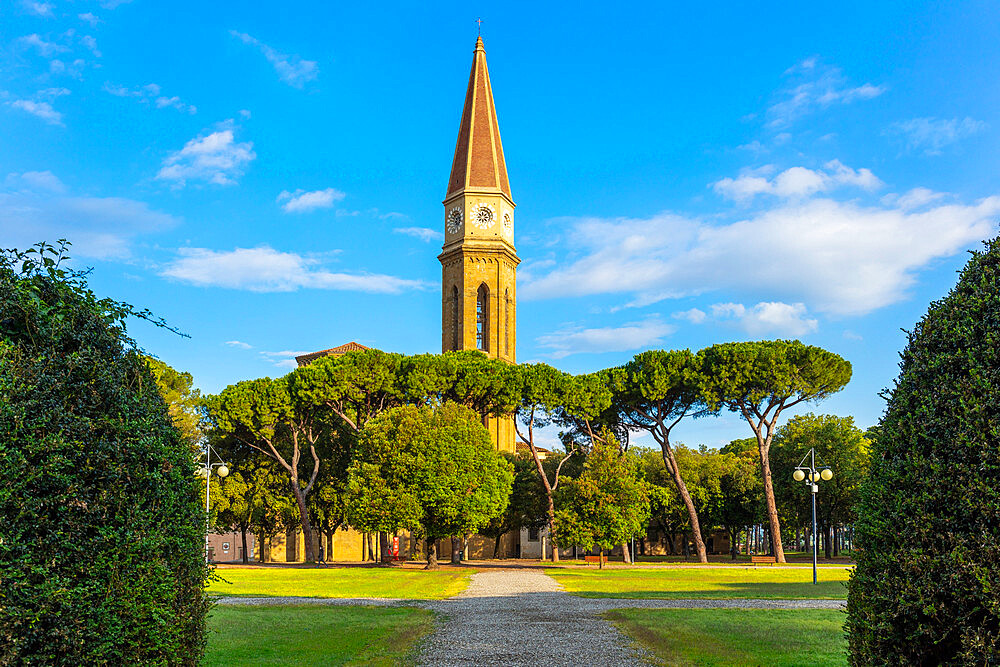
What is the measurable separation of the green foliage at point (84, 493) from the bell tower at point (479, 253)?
60058 mm

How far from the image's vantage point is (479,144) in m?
69.7

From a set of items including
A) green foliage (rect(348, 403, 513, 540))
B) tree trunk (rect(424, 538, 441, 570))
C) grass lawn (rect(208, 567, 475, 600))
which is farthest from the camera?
tree trunk (rect(424, 538, 441, 570))

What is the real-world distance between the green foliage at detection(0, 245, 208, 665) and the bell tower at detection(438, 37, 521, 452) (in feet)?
197

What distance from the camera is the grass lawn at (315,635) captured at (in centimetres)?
1091

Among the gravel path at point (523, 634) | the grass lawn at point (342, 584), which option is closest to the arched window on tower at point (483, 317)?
the grass lawn at point (342, 584)

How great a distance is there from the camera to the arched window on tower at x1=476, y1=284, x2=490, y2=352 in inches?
2645

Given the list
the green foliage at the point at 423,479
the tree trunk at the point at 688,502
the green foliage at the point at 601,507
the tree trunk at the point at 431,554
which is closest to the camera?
the green foliage at the point at 601,507

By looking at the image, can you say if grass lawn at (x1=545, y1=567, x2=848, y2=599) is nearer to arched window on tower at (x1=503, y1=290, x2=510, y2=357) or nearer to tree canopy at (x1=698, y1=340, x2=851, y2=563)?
tree canopy at (x1=698, y1=340, x2=851, y2=563)

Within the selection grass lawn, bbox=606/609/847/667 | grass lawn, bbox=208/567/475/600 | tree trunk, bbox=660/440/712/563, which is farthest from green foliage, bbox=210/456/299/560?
grass lawn, bbox=606/609/847/667

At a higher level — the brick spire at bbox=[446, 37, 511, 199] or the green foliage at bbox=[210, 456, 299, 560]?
the brick spire at bbox=[446, 37, 511, 199]

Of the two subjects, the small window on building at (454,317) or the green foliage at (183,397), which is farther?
the small window on building at (454,317)

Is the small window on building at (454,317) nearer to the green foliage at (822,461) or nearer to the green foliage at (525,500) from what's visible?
Result: the green foliage at (525,500)

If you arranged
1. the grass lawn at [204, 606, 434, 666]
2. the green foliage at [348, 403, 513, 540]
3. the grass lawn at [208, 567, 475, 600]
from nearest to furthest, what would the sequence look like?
the grass lawn at [204, 606, 434, 666]
the grass lawn at [208, 567, 475, 600]
the green foliage at [348, 403, 513, 540]

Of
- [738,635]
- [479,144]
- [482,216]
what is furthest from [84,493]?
[479,144]
